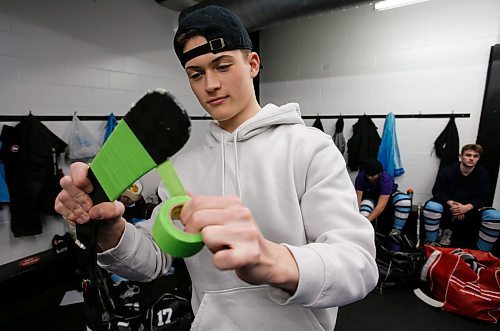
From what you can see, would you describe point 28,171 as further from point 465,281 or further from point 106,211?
point 465,281

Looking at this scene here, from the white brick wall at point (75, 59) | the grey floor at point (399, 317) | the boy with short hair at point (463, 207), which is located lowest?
the grey floor at point (399, 317)

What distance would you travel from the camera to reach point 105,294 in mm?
887

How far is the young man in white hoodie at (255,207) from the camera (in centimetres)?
44

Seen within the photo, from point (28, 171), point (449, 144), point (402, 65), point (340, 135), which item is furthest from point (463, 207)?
point (28, 171)

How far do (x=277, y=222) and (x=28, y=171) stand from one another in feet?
8.38

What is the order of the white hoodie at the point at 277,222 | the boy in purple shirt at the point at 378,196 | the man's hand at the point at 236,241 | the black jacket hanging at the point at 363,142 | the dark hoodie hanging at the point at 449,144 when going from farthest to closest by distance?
the black jacket hanging at the point at 363,142
the dark hoodie hanging at the point at 449,144
the boy in purple shirt at the point at 378,196
the white hoodie at the point at 277,222
the man's hand at the point at 236,241

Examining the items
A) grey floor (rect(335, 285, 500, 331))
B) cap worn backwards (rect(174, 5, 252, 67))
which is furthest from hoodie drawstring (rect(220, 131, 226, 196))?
grey floor (rect(335, 285, 500, 331))

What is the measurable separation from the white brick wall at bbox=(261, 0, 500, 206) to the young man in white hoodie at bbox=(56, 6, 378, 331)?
8.59ft

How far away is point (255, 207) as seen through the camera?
2.19 ft

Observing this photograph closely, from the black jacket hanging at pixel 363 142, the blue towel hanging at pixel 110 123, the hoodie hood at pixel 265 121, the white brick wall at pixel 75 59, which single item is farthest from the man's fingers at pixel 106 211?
the black jacket hanging at pixel 363 142

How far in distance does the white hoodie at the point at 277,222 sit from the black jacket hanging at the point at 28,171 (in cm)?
215

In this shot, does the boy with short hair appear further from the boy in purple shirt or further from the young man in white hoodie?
the young man in white hoodie

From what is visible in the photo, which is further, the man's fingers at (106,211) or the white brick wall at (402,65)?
the white brick wall at (402,65)

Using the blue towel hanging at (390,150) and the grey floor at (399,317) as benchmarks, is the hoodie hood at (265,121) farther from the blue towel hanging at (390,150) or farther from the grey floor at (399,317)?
the blue towel hanging at (390,150)
